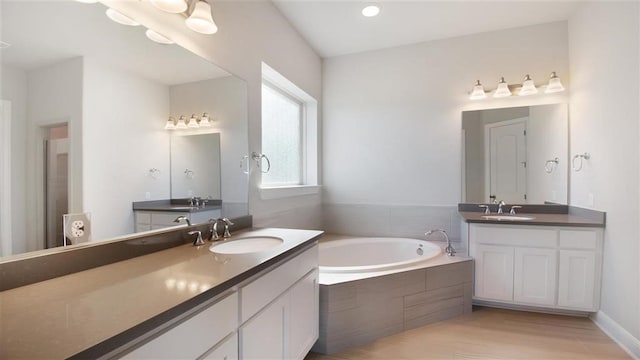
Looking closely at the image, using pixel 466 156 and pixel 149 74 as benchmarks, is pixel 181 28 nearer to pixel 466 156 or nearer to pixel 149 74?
pixel 149 74

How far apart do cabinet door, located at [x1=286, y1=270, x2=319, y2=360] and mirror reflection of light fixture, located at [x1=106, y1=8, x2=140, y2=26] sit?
150cm

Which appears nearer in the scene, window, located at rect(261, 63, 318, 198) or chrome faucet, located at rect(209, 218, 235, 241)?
chrome faucet, located at rect(209, 218, 235, 241)

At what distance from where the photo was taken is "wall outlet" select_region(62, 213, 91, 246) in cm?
108

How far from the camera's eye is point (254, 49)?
89.7 inches

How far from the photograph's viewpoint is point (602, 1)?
7.32ft

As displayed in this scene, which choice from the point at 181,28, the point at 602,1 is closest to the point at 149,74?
the point at 181,28

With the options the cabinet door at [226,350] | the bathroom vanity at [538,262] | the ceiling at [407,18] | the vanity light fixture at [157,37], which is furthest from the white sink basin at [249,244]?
the ceiling at [407,18]

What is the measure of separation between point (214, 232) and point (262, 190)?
707 millimetres

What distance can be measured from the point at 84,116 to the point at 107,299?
0.73 metres

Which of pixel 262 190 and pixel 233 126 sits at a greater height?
pixel 233 126

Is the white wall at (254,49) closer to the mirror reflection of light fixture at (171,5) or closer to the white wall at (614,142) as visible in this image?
the mirror reflection of light fixture at (171,5)

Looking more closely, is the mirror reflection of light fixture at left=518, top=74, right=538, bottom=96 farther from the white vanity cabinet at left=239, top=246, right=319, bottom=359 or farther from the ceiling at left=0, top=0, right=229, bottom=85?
the ceiling at left=0, top=0, right=229, bottom=85

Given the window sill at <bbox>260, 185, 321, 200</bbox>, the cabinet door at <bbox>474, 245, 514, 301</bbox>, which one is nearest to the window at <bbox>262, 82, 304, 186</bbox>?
the window sill at <bbox>260, 185, 321, 200</bbox>

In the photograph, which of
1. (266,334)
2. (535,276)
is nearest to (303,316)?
(266,334)
